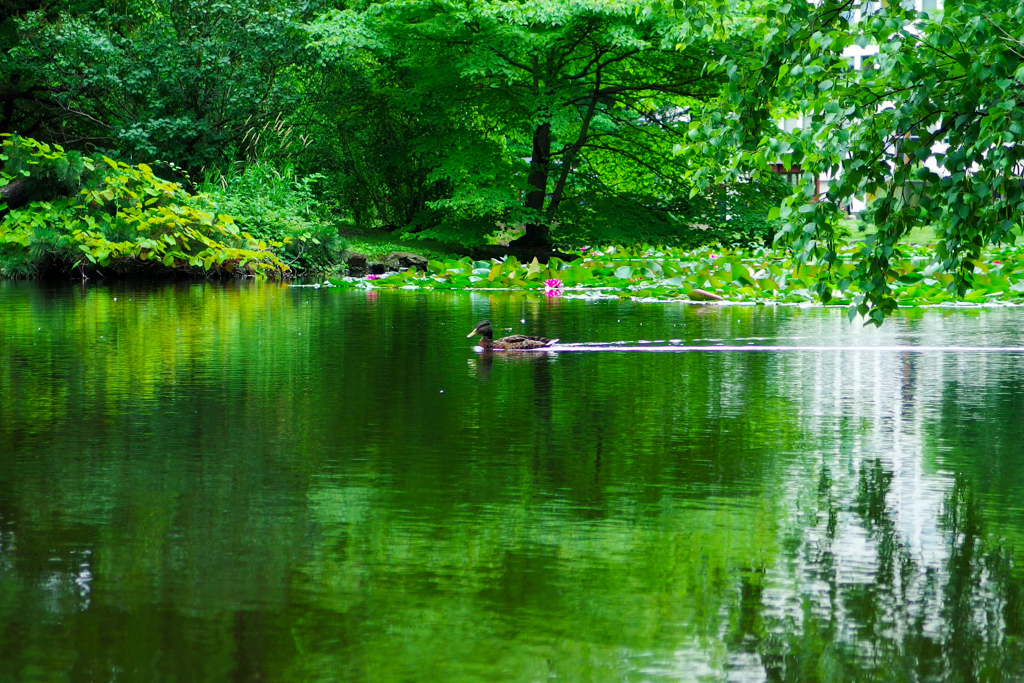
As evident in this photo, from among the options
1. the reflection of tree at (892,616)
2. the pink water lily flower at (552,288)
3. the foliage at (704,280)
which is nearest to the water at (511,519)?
the reflection of tree at (892,616)

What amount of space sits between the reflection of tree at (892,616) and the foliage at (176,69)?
22347 mm

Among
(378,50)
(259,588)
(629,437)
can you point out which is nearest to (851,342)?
(629,437)

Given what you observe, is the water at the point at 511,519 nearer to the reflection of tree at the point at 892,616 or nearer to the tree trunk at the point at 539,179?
the reflection of tree at the point at 892,616

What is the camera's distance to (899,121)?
509cm

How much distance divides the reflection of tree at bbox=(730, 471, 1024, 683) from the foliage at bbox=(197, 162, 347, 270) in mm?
18119

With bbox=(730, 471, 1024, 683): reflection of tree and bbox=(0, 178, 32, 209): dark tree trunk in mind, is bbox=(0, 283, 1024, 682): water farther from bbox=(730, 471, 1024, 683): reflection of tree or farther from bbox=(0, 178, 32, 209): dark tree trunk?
bbox=(0, 178, 32, 209): dark tree trunk

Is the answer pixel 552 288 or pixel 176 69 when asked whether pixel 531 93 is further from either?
pixel 552 288

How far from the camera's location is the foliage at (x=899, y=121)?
4789mm

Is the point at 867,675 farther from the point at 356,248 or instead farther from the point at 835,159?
the point at 356,248

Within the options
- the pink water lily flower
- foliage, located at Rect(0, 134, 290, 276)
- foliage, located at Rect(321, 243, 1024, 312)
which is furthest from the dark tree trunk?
the pink water lily flower

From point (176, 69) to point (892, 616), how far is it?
2390cm

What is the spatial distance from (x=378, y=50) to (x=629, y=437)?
20.5m

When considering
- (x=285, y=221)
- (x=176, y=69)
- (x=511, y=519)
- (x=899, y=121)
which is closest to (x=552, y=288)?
(x=285, y=221)

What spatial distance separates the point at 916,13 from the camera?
488cm
